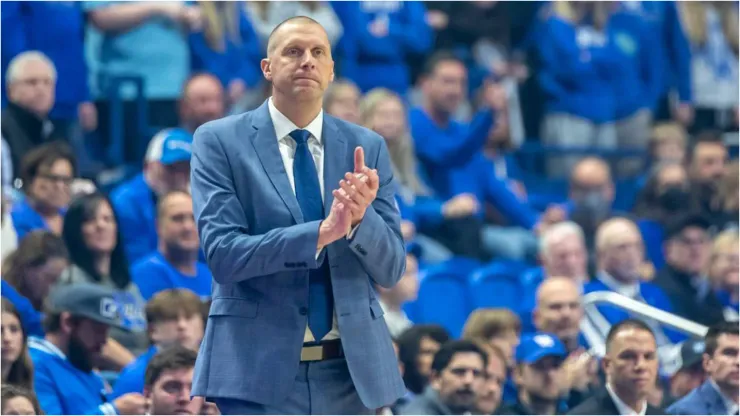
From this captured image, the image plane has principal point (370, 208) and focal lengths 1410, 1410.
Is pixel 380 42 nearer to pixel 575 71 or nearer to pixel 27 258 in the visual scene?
pixel 575 71

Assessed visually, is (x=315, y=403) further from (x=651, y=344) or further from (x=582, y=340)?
(x=582, y=340)

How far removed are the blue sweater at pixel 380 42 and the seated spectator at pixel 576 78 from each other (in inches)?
36.2

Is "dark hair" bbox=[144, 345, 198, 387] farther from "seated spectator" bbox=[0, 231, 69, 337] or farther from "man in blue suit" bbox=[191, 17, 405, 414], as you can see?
"man in blue suit" bbox=[191, 17, 405, 414]

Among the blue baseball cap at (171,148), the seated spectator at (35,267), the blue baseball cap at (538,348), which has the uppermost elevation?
the blue baseball cap at (171,148)

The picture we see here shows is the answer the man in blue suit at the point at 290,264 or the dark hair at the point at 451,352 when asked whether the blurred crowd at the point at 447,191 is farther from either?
the man in blue suit at the point at 290,264

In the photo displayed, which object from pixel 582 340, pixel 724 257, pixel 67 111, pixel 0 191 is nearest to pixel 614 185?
pixel 724 257

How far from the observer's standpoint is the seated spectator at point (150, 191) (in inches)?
239

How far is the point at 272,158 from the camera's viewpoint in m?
3.10

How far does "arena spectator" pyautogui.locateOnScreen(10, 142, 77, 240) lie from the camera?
5820 millimetres

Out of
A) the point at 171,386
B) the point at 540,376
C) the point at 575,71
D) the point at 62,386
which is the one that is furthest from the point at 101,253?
the point at 575,71

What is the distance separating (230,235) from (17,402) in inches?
59.7

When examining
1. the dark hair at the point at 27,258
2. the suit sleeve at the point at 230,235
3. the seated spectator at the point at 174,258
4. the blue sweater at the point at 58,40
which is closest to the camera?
the suit sleeve at the point at 230,235

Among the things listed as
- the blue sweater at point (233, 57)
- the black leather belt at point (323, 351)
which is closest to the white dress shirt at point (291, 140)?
the black leather belt at point (323, 351)

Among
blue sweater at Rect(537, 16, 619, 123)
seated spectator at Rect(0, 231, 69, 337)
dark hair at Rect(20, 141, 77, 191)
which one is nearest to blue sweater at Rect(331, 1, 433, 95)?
blue sweater at Rect(537, 16, 619, 123)
